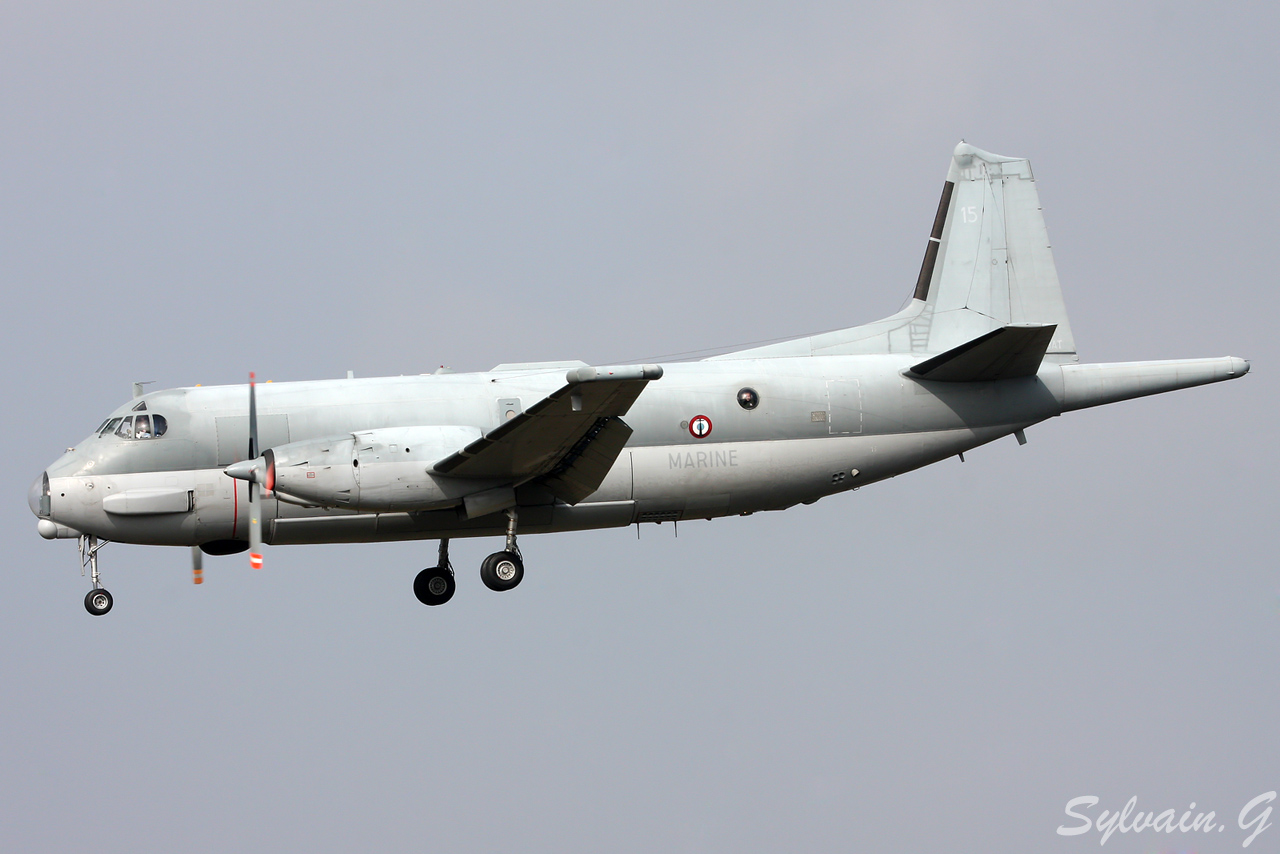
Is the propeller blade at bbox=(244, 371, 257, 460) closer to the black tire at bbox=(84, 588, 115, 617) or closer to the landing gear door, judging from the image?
the black tire at bbox=(84, 588, 115, 617)

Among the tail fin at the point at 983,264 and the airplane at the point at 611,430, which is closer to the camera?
the airplane at the point at 611,430

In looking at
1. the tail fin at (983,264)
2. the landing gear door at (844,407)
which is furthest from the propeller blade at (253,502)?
the tail fin at (983,264)

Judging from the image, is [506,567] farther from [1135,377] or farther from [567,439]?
[1135,377]

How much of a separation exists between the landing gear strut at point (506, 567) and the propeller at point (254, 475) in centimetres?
386

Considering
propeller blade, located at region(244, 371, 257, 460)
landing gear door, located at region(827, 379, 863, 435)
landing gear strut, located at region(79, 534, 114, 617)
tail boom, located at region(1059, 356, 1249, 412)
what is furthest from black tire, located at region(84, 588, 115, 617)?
tail boom, located at region(1059, 356, 1249, 412)

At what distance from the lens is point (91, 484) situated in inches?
1045

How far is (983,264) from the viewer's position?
102ft

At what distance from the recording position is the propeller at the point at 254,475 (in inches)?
961

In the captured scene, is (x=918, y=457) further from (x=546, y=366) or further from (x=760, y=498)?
(x=546, y=366)

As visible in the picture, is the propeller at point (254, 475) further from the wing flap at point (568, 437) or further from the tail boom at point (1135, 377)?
the tail boom at point (1135, 377)

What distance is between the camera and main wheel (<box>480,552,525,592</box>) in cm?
2705

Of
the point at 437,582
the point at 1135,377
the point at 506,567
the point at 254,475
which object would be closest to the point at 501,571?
the point at 506,567

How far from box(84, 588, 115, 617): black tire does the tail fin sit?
15.1 metres

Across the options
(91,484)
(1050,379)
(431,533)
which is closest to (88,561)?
(91,484)
